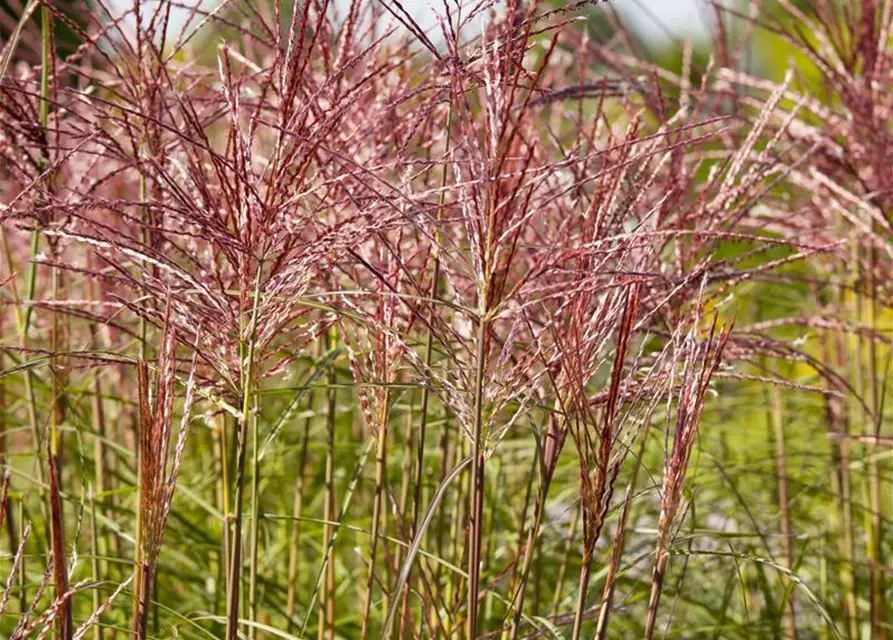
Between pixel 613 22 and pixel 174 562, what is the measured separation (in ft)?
5.10

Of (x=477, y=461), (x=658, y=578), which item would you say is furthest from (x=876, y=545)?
(x=477, y=461)

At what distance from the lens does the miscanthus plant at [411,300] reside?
110cm

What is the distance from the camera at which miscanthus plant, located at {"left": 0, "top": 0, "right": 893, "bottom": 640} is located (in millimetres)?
1104

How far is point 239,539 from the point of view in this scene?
1.16 m

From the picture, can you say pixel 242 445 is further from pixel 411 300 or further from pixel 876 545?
pixel 876 545

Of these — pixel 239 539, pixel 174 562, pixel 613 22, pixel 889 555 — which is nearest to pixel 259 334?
pixel 239 539

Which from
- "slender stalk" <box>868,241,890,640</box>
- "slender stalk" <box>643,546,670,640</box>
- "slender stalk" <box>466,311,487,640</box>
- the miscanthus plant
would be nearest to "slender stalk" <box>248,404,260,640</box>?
the miscanthus plant

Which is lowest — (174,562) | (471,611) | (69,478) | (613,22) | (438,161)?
(174,562)

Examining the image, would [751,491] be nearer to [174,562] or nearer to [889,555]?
[889,555]

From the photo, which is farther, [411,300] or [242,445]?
[411,300]

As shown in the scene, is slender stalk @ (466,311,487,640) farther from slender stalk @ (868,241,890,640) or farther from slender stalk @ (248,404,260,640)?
slender stalk @ (868,241,890,640)

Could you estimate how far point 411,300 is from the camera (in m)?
1.33

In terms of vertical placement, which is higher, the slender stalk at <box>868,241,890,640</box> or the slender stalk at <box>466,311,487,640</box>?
the slender stalk at <box>466,311,487,640</box>

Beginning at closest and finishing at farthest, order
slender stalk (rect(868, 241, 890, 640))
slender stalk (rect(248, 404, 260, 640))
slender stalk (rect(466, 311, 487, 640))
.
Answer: slender stalk (rect(466, 311, 487, 640))
slender stalk (rect(248, 404, 260, 640))
slender stalk (rect(868, 241, 890, 640))
